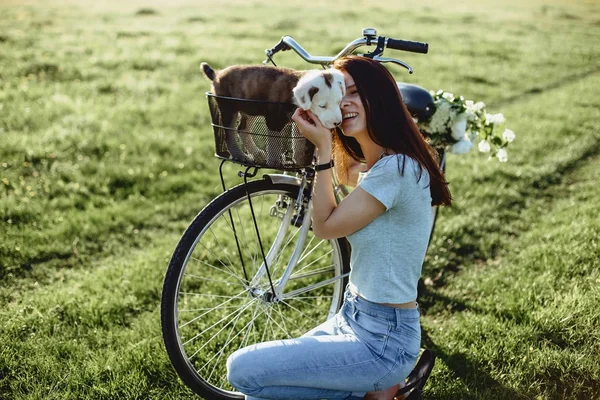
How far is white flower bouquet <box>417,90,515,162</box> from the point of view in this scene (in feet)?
11.2

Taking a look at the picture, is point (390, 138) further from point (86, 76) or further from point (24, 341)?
point (86, 76)

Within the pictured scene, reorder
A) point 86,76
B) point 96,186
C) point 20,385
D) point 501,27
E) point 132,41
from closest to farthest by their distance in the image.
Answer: point 20,385 → point 96,186 → point 86,76 → point 132,41 → point 501,27

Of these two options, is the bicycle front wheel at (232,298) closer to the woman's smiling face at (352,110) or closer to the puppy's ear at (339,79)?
the woman's smiling face at (352,110)

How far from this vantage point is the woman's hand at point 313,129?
88.0 inches

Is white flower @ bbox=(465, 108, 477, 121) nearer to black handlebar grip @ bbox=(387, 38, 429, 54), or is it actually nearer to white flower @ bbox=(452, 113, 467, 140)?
white flower @ bbox=(452, 113, 467, 140)

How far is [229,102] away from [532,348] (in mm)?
2075

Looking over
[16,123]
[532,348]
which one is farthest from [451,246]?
[16,123]

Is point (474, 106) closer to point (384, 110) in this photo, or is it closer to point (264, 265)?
point (384, 110)

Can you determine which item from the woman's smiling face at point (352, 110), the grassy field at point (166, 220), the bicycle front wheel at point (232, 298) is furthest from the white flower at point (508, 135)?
the woman's smiling face at point (352, 110)

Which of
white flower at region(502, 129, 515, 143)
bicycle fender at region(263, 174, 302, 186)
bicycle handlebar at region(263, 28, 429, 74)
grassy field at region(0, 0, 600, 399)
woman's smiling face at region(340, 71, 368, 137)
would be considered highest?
bicycle handlebar at region(263, 28, 429, 74)

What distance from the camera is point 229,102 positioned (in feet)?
7.57

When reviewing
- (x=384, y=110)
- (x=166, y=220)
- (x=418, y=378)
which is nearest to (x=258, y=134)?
(x=384, y=110)

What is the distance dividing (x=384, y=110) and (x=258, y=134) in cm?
52

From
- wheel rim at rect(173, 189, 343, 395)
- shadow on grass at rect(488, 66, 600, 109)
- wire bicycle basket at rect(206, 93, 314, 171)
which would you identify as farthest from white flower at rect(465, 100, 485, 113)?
shadow on grass at rect(488, 66, 600, 109)
